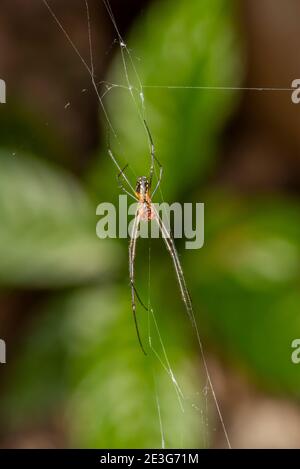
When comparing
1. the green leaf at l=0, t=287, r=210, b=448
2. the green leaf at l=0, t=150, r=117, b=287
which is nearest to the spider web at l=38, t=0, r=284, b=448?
the green leaf at l=0, t=287, r=210, b=448

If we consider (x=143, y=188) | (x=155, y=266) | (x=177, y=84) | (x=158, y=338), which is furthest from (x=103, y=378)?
(x=177, y=84)

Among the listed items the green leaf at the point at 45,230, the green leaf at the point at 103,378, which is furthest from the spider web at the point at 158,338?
the green leaf at the point at 45,230

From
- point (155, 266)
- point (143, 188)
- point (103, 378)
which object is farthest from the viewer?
point (155, 266)

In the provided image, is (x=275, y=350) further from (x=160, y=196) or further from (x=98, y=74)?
(x=98, y=74)

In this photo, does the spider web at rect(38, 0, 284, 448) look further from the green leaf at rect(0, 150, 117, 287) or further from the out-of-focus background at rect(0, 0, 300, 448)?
the green leaf at rect(0, 150, 117, 287)

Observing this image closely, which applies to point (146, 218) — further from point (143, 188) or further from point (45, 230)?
point (45, 230)

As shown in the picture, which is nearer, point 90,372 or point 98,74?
point 90,372
